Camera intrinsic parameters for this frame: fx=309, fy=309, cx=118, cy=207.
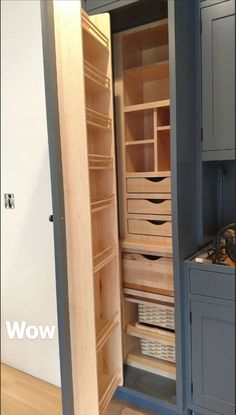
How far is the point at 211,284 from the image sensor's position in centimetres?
129

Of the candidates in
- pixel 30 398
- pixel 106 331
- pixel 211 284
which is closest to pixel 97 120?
pixel 211 284

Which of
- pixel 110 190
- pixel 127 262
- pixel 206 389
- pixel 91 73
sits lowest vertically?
pixel 206 389

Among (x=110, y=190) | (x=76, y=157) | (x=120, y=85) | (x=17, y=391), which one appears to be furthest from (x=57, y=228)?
(x=17, y=391)

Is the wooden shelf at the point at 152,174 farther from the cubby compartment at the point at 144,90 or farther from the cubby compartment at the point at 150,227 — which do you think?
the cubby compartment at the point at 144,90

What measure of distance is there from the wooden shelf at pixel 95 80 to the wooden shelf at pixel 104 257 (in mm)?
754

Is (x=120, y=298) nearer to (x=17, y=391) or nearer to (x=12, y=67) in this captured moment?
(x=17, y=391)

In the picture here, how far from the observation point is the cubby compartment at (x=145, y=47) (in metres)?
1.59

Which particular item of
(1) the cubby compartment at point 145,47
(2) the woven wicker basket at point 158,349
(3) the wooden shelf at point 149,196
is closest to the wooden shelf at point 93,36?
(1) the cubby compartment at point 145,47

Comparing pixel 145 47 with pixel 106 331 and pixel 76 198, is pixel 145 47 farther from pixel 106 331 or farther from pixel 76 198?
pixel 106 331

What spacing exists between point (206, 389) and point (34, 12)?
1974 mm

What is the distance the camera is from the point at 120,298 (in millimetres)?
1619

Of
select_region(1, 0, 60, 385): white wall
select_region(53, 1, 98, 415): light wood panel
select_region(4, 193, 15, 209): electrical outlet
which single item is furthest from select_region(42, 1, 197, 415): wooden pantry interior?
select_region(4, 193, 15, 209): electrical outlet

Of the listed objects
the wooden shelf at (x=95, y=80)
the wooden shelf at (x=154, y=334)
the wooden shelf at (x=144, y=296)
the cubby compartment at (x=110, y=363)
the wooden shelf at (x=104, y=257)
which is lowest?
the cubby compartment at (x=110, y=363)

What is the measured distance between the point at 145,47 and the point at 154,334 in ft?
5.15
